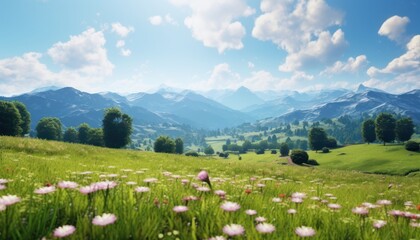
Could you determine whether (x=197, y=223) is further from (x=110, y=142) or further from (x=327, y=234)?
(x=110, y=142)

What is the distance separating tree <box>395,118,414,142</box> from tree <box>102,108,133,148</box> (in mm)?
117173

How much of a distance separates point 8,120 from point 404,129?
148 meters

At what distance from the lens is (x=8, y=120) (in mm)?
78250

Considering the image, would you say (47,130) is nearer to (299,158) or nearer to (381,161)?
(299,158)

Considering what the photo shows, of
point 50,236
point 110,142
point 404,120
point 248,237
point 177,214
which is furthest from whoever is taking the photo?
point 404,120

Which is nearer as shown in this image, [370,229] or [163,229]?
[163,229]

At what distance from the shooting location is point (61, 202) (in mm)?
4039

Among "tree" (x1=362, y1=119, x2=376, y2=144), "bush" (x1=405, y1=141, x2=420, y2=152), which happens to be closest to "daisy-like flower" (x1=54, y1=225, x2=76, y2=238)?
"bush" (x1=405, y1=141, x2=420, y2=152)

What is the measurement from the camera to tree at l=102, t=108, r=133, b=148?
8788 cm

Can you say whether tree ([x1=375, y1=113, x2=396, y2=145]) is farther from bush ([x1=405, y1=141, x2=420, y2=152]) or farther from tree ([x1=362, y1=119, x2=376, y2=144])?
tree ([x1=362, y1=119, x2=376, y2=144])

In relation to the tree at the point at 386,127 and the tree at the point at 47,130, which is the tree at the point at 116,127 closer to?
the tree at the point at 47,130

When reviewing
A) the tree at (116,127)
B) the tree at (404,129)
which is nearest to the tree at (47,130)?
the tree at (116,127)

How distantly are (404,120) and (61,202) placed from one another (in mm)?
161755

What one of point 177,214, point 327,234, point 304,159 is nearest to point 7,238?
point 177,214
